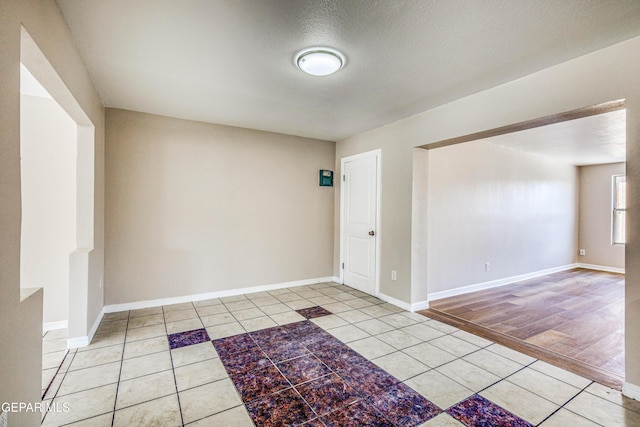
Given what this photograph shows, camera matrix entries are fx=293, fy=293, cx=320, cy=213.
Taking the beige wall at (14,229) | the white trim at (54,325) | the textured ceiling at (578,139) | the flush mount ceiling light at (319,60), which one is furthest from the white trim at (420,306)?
the white trim at (54,325)

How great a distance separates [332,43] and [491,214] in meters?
4.22

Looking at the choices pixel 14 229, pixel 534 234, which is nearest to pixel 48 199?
pixel 14 229

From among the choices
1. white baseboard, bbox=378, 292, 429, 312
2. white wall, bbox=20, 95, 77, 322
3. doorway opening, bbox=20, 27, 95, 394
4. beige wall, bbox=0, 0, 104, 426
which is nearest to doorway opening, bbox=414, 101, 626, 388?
white baseboard, bbox=378, 292, 429, 312

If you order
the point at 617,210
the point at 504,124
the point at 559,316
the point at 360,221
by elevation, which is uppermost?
the point at 504,124

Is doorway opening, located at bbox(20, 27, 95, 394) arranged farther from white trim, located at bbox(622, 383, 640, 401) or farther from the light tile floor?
white trim, located at bbox(622, 383, 640, 401)

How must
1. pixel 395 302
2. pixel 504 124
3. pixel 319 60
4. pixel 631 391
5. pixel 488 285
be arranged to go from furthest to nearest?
1. pixel 488 285
2. pixel 395 302
3. pixel 504 124
4. pixel 319 60
5. pixel 631 391

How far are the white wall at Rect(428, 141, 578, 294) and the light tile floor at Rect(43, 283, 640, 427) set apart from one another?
4.67 feet

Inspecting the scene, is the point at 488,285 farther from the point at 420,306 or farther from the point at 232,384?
the point at 232,384

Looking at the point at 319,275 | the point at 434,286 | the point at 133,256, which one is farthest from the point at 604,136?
the point at 133,256

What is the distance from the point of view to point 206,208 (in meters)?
4.08

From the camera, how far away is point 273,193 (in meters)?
4.61

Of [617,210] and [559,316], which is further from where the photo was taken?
[617,210]

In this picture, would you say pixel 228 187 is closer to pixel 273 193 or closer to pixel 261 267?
pixel 273 193

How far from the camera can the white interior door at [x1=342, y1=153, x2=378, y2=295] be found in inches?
173
